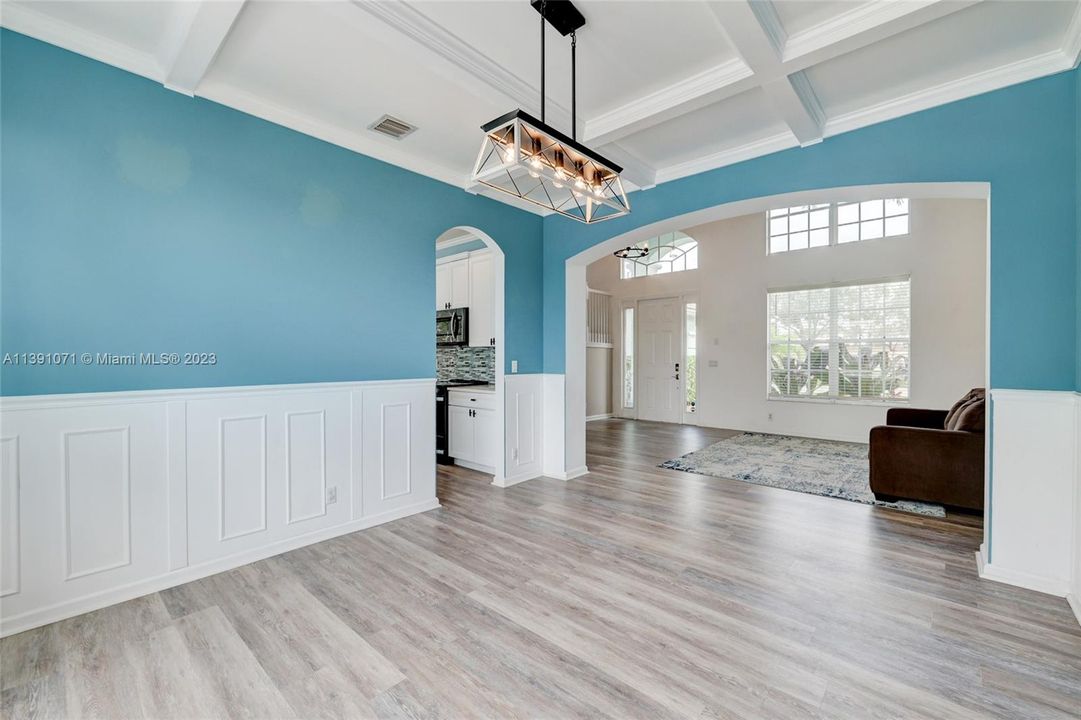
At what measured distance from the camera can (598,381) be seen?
9.25 metres

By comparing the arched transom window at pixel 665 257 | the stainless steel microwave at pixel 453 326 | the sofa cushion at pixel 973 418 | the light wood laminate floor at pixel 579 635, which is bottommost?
the light wood laminate floor at pixel 579 635

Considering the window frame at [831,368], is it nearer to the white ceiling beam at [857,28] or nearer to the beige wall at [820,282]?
the beige wall at [820,282]

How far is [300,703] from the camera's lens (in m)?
1.70

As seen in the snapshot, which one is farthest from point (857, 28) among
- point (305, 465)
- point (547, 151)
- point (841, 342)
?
point (841, 342)

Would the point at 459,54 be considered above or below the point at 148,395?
above

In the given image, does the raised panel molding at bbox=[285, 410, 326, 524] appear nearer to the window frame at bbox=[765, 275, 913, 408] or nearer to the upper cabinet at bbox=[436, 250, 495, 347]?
the upper cabinet at bbox=[436, 250, 495, 347]

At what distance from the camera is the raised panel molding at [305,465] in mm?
3055

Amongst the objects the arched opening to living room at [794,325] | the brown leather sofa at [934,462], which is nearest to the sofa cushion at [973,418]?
the brown leather sofa at [934,462]

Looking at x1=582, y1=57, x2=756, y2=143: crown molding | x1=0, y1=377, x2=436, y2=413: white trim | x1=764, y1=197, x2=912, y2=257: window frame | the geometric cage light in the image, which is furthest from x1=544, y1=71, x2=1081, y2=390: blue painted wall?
x1=0, y1=377, x2=436, y2=413: white trim

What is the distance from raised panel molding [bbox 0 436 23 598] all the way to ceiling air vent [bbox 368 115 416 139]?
2.57 meters

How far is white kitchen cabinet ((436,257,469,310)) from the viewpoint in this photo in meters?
5.94

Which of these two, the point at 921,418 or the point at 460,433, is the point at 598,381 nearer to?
the point at 460,433

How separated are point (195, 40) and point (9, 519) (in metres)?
2.35

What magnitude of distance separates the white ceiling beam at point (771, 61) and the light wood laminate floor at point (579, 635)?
274 centimetres
